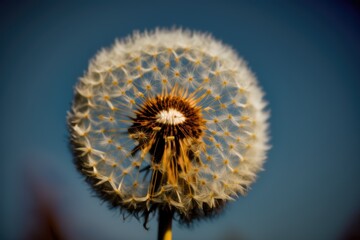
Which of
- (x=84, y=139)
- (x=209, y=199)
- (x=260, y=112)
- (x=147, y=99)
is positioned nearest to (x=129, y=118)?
→ (x=147, y=99)

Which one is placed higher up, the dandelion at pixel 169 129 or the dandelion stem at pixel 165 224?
the dandelion at pixel 169 129

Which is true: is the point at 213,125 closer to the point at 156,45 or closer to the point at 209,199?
the point at 209,199

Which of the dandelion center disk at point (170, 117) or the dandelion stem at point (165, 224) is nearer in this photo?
the dandelion stem at point (165, 224)

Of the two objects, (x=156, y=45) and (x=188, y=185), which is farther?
(x=156, y=45)

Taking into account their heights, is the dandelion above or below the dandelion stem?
above

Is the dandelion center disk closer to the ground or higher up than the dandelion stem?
higher up

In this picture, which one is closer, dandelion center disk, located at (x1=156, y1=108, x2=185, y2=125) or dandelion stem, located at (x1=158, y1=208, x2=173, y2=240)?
dandelion stem, located at (x1=158, y1=208, x2=173, y2=240)

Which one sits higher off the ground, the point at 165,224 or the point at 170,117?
the point at 170,117

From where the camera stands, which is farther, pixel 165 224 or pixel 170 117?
pixel 170 117
